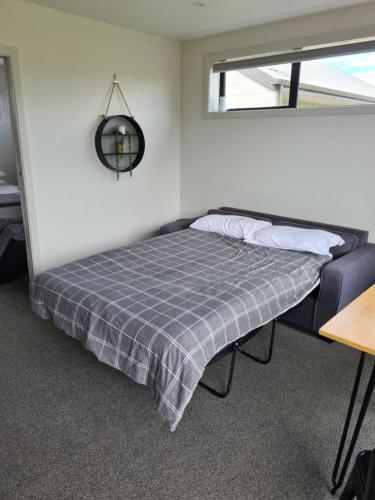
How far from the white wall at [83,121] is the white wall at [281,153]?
31cm

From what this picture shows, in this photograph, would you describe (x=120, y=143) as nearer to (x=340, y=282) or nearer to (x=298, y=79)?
(x=298, y=79)

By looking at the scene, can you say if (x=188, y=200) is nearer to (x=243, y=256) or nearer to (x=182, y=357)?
(x=243, y=256)

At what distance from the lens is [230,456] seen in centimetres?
178

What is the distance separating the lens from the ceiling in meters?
2.75

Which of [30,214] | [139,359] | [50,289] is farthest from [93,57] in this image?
[139,359]

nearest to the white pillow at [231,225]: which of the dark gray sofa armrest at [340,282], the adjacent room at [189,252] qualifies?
the adjacent room at [189,252]

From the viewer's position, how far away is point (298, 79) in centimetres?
332

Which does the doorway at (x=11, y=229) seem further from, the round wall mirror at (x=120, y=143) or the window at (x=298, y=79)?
the window at (x=298, y=79)

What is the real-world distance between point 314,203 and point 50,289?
245 cm

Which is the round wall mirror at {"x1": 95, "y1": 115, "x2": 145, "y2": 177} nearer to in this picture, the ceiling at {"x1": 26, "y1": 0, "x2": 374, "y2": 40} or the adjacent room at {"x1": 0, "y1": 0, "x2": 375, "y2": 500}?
the adjacent room at {"x1": 0, "y1": 0, "x2": 375, "y2": 500}

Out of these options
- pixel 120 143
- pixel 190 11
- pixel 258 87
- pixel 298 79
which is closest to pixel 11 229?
pixel 120 143

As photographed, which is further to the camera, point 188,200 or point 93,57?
point 188,200

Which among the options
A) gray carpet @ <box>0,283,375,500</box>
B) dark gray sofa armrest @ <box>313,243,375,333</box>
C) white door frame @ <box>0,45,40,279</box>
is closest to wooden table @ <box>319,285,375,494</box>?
gray carpet @ <box>0,283,375,500</box>

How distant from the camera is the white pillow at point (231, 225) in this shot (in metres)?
3.33
